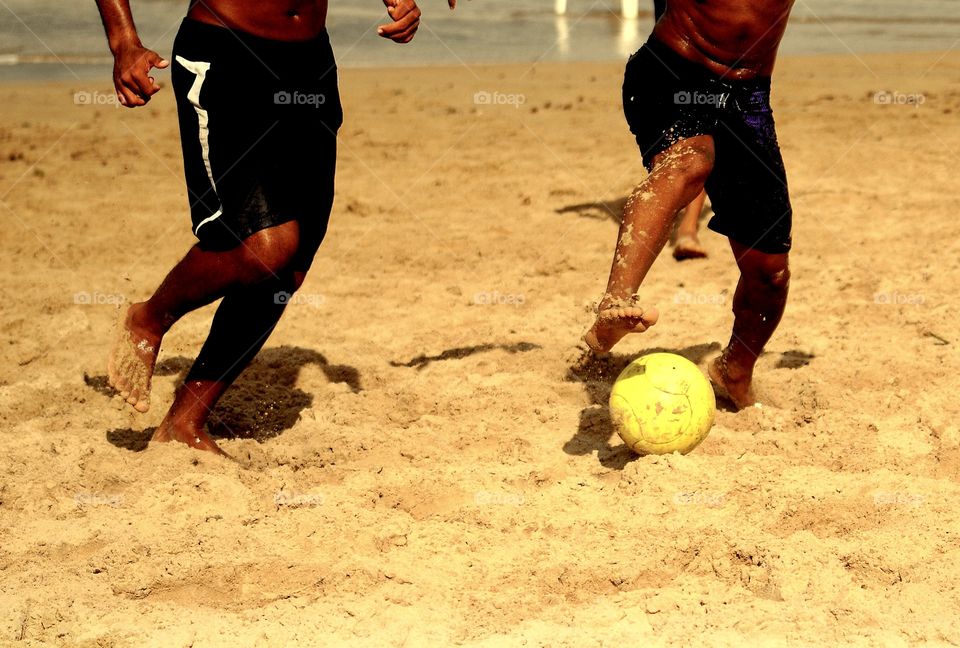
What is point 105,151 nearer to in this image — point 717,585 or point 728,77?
point 728,77

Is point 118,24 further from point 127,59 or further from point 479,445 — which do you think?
point 479,445

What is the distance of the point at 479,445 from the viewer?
12.7 ft

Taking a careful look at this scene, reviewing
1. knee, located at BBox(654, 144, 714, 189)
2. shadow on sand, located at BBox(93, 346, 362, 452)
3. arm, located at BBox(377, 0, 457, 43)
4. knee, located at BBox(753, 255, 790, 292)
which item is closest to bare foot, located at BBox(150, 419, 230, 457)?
shadow on sand, located at BBox(93, 346, 362, 452)

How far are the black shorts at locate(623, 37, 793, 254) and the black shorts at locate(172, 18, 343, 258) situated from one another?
114 cm

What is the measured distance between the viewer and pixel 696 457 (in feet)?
11.8

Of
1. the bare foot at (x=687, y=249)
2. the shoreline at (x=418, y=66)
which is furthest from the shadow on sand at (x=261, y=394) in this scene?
the shoreline at (x=418, y=66)

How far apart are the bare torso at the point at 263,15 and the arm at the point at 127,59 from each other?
214 mm

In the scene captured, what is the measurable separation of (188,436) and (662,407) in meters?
1.63

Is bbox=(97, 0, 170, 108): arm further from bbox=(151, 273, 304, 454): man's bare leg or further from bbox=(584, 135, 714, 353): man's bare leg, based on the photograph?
bbox=(584, 135, 714, 353): man's bare leg

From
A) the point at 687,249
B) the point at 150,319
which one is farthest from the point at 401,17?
the point at 687,249

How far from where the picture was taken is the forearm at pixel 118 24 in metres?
3.33

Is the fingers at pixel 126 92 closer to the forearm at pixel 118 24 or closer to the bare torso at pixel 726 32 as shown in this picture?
the forearm at pixel 118 24

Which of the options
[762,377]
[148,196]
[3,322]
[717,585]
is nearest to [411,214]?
[148,196]

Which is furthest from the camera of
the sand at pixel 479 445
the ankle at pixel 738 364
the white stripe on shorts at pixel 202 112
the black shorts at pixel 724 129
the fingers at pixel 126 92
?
the ankle at pixel 738 364
